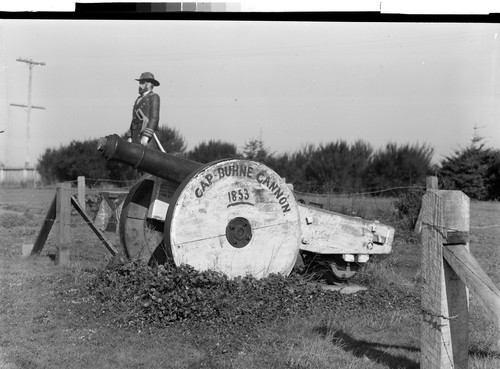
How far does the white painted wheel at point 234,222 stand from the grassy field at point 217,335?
0.83 metres

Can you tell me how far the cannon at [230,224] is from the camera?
6137 millimetres

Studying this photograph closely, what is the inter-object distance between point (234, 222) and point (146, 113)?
2108 mm

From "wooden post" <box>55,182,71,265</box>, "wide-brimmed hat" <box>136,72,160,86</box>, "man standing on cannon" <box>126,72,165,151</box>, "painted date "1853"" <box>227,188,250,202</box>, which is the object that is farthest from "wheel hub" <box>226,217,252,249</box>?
"wooden post" <box>55,182,71,265</box>

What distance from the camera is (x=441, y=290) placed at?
11.8 feet

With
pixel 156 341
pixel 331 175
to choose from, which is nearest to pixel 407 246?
pixel 156 341

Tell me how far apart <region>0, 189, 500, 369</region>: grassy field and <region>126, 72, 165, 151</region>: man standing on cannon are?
6.16ft

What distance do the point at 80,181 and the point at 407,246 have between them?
656 cm

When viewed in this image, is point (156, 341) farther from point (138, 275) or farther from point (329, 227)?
point (329, 227)

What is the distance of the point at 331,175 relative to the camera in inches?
1023

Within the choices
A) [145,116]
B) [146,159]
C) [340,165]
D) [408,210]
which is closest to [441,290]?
[146,159]

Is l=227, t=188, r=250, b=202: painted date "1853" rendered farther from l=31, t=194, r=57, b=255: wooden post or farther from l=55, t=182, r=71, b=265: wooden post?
l=31, t=194, r=57, b=255: wooden post

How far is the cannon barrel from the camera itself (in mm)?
6332

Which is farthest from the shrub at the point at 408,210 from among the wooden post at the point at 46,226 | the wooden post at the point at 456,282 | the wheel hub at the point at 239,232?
the wooden post at the point at 456,282

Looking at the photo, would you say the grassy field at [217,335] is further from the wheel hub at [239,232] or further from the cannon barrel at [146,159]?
the cannon barrel at [146,159]
